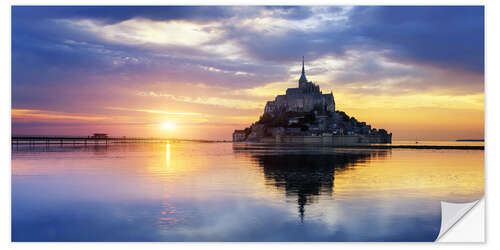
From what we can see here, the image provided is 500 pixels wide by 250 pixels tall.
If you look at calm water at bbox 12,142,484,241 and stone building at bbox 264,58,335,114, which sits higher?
stone building at bbox 264,58,335,114

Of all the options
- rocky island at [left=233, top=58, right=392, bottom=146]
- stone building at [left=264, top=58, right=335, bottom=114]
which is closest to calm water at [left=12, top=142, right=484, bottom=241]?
rocky island at [left=233, top=58, right=392, bottom=146]

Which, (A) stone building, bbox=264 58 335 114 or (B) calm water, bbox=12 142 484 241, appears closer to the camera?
(B) calm water, bbox=12 142 484 241

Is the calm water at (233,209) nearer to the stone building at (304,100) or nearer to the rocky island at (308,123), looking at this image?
the rocky island at (308,123)

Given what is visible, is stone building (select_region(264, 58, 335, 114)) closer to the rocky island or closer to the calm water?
the rocky island

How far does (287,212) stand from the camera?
987 centimetres

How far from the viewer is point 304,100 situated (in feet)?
454

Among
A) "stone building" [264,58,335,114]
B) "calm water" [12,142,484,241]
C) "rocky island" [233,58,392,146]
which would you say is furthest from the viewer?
"stone building" [264,58,335,114]

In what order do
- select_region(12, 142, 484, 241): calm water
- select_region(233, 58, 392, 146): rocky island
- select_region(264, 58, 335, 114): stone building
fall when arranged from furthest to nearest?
select_region(264, 58, 335, 114): stone building, select_region(233, 58, 392, 146): rocky island, select_region(12, 142, 484, 241): calm water

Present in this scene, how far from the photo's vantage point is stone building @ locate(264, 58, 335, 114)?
138000mm

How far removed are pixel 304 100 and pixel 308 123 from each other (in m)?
9.23

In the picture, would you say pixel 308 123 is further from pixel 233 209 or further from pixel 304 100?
pixel 233 209
